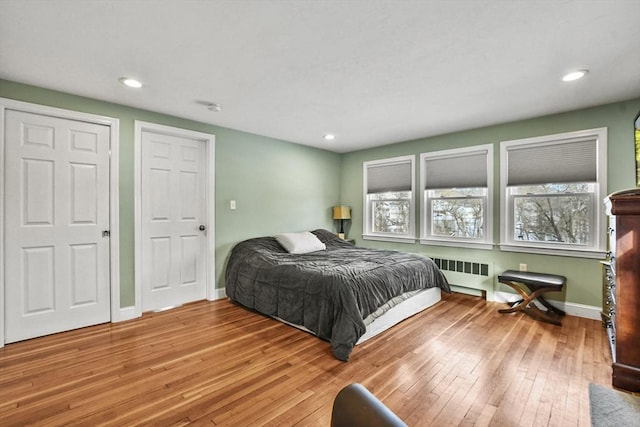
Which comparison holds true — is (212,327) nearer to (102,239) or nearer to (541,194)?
(102,239)

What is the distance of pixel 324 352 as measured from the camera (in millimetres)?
2521

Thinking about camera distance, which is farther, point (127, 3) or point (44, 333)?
point (44, 333)

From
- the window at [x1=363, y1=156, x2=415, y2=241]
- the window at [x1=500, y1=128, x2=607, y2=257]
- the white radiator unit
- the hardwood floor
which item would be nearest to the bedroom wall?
the window at [x1=363, y1=156, x2=415, y2=241]

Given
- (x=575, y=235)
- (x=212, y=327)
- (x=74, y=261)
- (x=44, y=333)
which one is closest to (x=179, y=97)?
(x=74, y=261)

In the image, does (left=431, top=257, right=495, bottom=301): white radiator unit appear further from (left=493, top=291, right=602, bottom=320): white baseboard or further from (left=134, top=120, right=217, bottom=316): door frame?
(left=134, top=120, right=217, bottom=316): door frame

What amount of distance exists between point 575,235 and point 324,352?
3.23m

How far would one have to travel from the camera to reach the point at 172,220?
3.68 m

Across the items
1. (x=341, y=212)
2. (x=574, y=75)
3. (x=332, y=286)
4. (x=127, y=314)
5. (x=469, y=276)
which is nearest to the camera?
(x=574, y=75)

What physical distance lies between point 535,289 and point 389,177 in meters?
2.65

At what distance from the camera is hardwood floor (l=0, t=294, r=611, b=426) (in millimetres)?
1754

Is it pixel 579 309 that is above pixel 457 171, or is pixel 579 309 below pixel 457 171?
below

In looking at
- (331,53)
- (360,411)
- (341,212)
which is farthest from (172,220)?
(360,411)

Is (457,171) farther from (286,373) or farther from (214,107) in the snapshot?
(286,373)

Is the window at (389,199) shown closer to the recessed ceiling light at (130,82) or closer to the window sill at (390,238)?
the window sill at (390,238)
